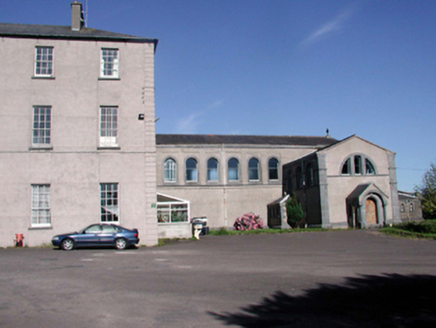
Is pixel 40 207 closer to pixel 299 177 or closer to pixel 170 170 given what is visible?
pixel 170 170

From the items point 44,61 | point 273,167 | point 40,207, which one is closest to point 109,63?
point 44,61

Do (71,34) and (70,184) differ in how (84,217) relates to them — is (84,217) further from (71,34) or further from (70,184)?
(71,34)

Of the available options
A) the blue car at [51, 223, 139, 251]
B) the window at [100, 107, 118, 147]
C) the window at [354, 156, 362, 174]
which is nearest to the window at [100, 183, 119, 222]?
the blue car at [51, 223, 139, 251]

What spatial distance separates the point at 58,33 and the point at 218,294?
2108 centimetres

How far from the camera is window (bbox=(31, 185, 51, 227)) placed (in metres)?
23.3

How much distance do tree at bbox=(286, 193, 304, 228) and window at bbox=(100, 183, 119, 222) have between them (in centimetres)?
2388

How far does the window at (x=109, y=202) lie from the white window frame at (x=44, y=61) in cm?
725

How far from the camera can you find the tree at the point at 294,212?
142 feet

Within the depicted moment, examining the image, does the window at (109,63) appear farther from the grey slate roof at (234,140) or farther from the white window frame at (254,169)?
the white window frame at (254,169)

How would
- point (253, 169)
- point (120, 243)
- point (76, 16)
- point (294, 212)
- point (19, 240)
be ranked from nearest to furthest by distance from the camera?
point (120, 243), point (19, 240), point (76, 16), point (294, 212), point (253, 169)

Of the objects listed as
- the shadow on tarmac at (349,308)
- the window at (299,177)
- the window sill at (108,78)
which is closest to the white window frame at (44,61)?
the window sill at (108,78)

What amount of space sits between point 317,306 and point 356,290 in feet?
6.49

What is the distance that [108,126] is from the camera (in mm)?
24547

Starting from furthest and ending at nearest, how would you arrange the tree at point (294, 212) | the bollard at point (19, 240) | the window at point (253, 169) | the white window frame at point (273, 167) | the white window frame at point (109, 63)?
the white window frame at point (273, 167), the window at point (253, 169), the tree at point (294, 212), the white window frame at point (109, 63), the bollard at point (19, 240)
